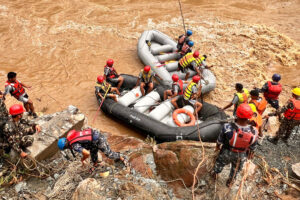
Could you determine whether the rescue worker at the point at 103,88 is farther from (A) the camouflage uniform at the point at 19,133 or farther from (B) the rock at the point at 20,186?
(B) the rock at the point at 20,186

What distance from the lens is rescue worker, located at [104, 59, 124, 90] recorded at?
5957mm

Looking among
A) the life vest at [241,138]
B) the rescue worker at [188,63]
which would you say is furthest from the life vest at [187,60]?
the life vest at [241,138]

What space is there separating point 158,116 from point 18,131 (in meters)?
2.71

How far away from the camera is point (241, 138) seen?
275 cm

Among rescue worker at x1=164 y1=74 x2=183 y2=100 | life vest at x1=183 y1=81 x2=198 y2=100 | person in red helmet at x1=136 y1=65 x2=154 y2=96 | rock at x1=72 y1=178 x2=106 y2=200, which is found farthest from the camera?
person in red helmet at x1=136 y1=65 x2=154 y2=96

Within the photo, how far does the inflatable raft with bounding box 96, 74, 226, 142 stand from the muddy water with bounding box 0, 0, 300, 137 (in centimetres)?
52

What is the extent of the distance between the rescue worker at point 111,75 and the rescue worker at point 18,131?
105 inches

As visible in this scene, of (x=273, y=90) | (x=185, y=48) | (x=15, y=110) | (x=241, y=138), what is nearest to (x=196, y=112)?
(x=241, y=138)

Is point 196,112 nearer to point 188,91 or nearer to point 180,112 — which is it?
point 180,112

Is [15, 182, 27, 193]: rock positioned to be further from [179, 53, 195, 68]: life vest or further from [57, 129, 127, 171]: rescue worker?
[179, 53, 195, 68]: life vest

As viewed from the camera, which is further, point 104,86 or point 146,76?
point 146,76

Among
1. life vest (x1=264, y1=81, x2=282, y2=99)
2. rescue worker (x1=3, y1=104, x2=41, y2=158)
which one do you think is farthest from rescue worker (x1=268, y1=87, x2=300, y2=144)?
rescue worker (x1=3, y1=104, x2=41, y2=158)

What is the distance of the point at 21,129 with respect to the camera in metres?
3.49

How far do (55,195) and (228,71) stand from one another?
238 inches
